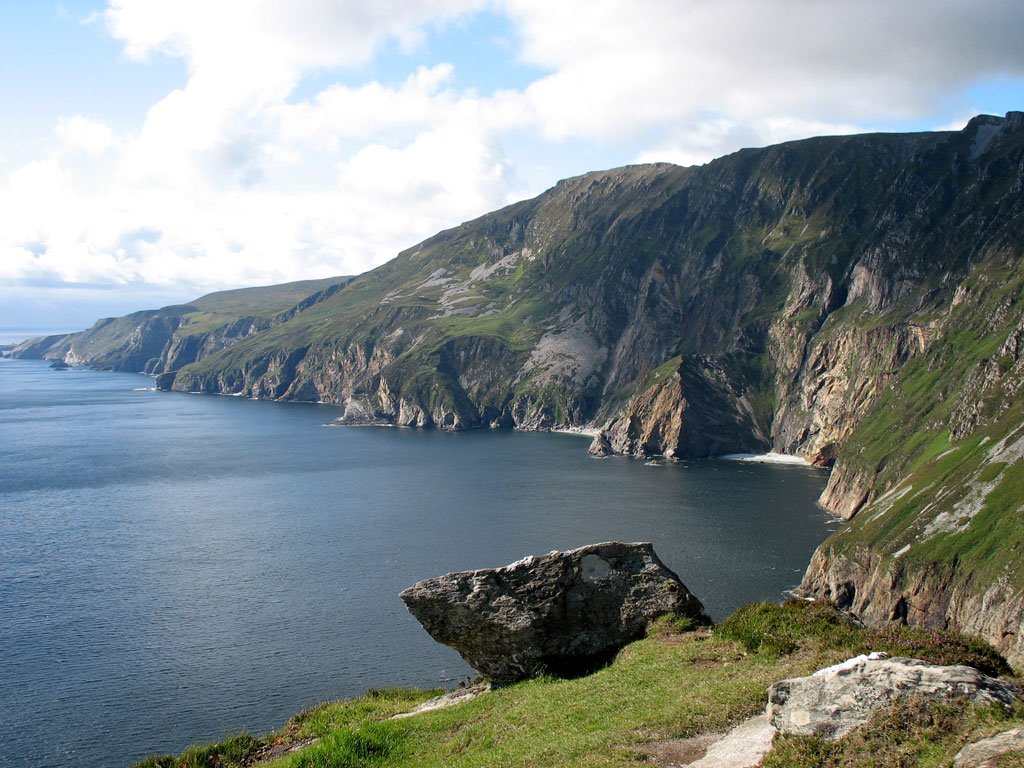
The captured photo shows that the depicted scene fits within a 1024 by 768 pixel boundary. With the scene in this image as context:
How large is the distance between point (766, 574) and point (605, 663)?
82.5 metres

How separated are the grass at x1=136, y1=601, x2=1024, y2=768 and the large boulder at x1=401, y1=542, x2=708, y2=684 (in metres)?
1.21

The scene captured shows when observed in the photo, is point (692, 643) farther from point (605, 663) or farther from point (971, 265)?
point (971, 265)

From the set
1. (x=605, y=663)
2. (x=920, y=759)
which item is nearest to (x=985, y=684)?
(x=920, y=759)

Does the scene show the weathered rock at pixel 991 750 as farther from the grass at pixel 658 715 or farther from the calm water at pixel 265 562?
the calm water at pixel 265 562

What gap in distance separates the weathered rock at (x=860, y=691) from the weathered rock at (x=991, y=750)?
65.7 inches

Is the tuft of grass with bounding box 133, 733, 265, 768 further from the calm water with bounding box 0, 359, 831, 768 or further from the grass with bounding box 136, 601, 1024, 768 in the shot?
the calm water with bounding box 0, 359, 831, 768

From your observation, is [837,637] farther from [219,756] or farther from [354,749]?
[219,756]

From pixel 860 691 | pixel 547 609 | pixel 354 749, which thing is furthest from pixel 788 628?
pixel 354 749

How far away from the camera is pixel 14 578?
103 meters

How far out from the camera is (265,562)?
11338 centimetres

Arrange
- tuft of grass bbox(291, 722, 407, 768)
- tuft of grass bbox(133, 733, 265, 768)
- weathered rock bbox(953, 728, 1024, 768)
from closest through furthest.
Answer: weathered rock bbox(953, 728, 1024, 768) < tuft of grass bbox(291, 722, 407, 768) < tuft of grass bbox(133, 733, 265, 768)

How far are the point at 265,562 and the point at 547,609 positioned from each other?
92.5m

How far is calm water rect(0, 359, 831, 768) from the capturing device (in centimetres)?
6844

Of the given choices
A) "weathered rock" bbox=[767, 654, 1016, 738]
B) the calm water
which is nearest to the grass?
"weathered rock" bbox=[767, 654, 1016, 738]
